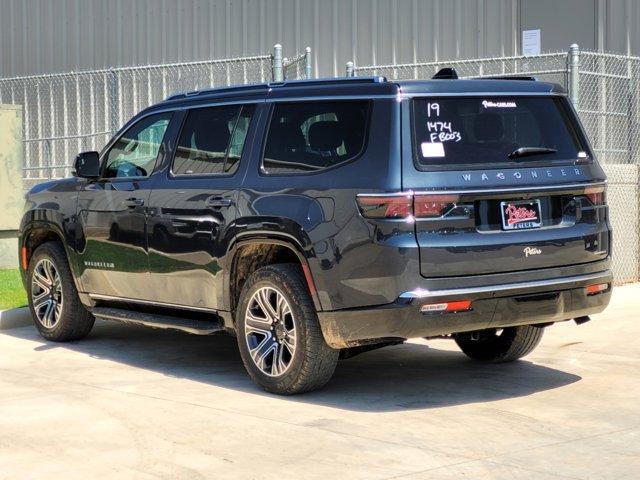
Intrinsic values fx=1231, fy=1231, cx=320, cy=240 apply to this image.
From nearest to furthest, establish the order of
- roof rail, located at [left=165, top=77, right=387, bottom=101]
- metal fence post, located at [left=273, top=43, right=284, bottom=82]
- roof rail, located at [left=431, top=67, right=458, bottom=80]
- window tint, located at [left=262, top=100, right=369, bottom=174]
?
window tint, located at [left=262, top=100, right=369, bottom=174], roof rail, located at [left=165, top=77, right=387, bottom=101], roof rail, located at [left=431, top=67, right=458, bottom=80], metal fence post, located at [left=273, top=43, right=284, bottom=82]

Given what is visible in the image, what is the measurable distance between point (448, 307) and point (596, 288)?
4.00 ft

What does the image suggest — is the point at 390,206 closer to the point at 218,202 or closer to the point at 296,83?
the point at 296,83

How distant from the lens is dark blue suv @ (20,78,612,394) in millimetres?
7145

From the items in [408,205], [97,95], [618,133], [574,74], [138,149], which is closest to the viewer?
[408,205]

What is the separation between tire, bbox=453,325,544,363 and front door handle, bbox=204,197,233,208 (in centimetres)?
183

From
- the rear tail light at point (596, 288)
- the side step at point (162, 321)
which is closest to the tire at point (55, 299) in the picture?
the side step at point (162, 321)

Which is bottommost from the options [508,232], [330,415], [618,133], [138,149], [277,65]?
[330,415]

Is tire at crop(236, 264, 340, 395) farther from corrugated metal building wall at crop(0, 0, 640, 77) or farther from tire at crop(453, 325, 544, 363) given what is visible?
corrugated metal building wall at crop(0, 0, 640, 77)

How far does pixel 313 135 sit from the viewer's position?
25.4ft

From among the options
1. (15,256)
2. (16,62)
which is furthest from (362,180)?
(16,62)

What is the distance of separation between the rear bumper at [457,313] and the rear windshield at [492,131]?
77 cm

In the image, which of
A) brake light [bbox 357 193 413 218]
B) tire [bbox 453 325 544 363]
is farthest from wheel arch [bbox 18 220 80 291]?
brake light [bbox 357 193 413 218]

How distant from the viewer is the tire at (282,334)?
755cm

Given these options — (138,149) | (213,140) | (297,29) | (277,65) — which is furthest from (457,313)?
(297,29)
